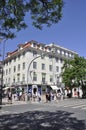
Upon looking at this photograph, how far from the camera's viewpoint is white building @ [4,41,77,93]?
67625 mm

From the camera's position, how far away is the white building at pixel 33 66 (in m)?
67.6

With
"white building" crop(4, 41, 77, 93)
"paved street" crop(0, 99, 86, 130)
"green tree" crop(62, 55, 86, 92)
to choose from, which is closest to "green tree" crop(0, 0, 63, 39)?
"paved street" crop(0, 99, 86, 130)

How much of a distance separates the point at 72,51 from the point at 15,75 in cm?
2350

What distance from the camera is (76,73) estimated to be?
168ft

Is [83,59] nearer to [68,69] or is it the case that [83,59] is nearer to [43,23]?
[68,69]

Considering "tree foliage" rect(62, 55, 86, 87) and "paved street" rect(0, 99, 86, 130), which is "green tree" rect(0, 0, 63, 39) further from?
"tree foliage" rect(62, 55, 86, 87)

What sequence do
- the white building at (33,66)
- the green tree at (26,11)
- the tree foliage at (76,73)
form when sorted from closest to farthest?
the green tree at (26,11)
the tree foliage at (76,73)
the white building at (33,66)

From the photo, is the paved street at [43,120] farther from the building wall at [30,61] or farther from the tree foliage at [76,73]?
the building wall at [30,61]

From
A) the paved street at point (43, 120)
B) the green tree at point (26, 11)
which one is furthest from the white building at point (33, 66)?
the green tree at point (26, 11)

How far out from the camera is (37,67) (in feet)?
228

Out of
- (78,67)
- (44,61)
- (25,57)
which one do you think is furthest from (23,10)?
(44,61)

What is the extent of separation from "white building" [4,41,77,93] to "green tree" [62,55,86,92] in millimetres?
14601

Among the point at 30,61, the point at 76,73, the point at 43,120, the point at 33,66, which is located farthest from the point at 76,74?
the point at 43,120

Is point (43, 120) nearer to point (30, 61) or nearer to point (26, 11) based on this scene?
point (26, 11)
